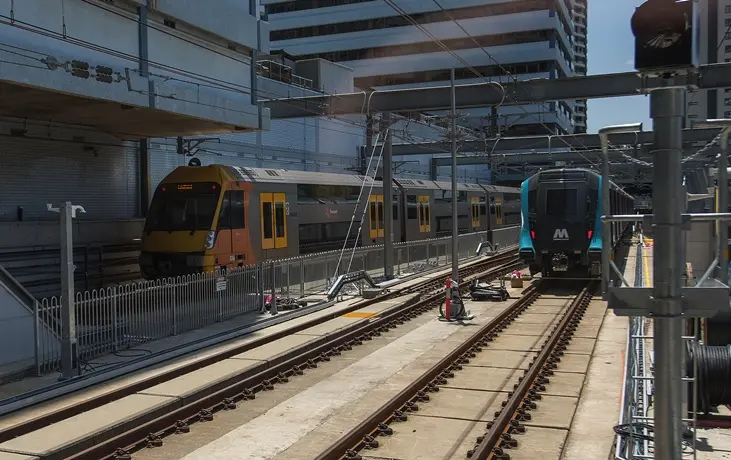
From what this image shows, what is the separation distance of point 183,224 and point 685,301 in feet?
53.6

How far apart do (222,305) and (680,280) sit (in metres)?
13.1

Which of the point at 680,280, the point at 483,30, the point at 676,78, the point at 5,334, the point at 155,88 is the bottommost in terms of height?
the point at 5,334

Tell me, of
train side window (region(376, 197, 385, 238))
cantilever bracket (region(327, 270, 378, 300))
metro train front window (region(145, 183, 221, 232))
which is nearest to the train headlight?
metro train front window (region(145, 183, 221, 232))

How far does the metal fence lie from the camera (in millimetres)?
11617

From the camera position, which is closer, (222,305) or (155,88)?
(222,305)

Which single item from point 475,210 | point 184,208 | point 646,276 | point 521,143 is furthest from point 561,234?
point 475,210

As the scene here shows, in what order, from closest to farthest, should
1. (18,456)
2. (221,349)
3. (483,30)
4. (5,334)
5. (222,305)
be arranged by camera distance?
(18,456) < (5,334) < (221,349) < (222,305) < (483,30)

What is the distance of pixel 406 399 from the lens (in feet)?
31.3

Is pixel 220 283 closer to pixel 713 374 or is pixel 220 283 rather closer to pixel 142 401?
pixel 142 401

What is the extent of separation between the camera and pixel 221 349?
42.0 feet

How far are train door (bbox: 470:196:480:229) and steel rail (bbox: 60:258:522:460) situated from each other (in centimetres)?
2481

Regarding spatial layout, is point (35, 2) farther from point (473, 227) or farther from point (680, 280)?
point (473, 227)

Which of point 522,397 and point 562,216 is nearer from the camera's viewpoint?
point 522,397

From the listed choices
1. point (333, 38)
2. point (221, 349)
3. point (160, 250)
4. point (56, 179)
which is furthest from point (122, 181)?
point (333, 38)
